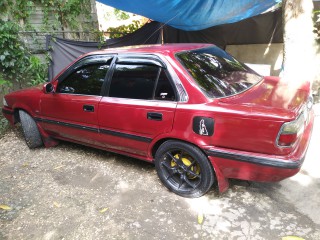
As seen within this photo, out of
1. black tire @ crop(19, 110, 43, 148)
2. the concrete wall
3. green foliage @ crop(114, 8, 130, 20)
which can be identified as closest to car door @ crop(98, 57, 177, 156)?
black tire @ crop(19, 110, 43, 148)

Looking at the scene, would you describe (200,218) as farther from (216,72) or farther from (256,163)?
(216,72)

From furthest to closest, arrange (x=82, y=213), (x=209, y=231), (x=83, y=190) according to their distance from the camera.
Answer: (x=83, y=190) → (x=82, y=213) → (x=209, y=231)

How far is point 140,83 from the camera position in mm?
2865

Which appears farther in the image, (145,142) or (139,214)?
(145,142)

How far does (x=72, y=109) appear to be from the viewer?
11.3 ft

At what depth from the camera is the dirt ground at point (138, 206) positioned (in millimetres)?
2385

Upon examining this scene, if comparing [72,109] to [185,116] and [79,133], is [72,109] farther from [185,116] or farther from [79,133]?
[185,116]

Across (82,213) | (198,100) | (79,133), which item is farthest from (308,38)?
(82,213)

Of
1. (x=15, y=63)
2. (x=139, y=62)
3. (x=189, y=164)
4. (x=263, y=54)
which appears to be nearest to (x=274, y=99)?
(x=189, y=164)

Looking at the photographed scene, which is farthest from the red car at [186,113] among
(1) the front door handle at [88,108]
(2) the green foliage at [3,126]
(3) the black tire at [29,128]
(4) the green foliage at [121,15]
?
(4) the green foliage at [121,15]

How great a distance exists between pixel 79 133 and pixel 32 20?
428 cm

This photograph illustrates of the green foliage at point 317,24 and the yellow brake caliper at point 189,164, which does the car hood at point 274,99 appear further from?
the green foliage at point 317,24

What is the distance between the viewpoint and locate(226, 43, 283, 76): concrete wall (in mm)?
6254

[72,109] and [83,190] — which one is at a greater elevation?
[72,109]
